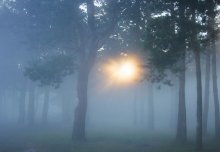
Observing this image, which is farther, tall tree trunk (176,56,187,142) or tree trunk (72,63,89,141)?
tree trunk (72,63,89,141)

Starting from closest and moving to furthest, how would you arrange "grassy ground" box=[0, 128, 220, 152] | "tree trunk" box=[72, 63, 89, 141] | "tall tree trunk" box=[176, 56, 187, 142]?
"grassy ground" box=[0, 128, 220, 152], "tall tree trunk" box=[176, 56, 187, 142], "tree trunk" box=[72, 63, 89, 141]

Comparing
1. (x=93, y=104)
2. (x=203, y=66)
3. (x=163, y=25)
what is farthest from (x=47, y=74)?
(x=93, y=104)

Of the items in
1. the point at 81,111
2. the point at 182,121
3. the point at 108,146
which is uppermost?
the point at 81,111

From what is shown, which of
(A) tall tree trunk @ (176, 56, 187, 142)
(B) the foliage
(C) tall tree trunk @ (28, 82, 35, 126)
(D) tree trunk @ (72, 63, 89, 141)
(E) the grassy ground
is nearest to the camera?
(E) the grassy ground

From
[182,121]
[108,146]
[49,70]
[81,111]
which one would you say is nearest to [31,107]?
[81,111]

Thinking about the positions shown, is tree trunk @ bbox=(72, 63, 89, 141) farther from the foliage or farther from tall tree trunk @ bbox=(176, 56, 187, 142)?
tall tree trunk @ bbox=(176, 56, 187, 142)

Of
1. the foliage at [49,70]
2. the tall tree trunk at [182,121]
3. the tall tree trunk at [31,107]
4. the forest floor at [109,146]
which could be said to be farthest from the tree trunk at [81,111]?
the tall tree trunk at [31,107]

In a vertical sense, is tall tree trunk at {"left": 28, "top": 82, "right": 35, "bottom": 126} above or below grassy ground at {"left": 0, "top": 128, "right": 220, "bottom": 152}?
above

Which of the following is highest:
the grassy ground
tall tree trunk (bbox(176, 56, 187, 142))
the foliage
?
the foliage

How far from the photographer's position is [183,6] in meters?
23.7

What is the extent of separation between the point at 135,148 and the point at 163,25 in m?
8.97

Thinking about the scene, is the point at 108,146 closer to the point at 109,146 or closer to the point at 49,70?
the point at 109,146

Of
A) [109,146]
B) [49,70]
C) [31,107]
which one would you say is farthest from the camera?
[31,107]

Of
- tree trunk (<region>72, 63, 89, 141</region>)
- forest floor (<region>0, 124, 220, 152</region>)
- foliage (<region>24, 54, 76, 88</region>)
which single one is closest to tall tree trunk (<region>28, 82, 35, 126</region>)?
forest floor (<region>0, 124, 220, 152</region>)
